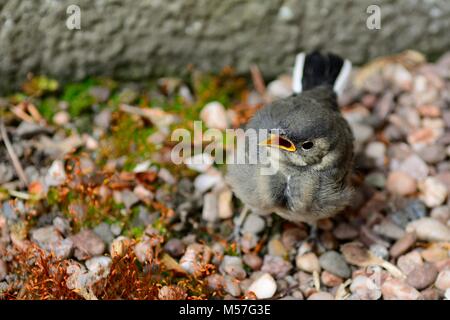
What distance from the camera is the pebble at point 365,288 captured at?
4309 millimetres

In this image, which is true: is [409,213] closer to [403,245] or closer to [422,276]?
[403,245]

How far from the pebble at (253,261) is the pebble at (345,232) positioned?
25.8 inches

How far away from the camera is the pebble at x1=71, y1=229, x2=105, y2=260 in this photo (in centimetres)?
432

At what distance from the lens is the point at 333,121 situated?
13.9 feet

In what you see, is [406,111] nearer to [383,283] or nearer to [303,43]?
[303,43]

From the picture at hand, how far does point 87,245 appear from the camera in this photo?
4.36 m

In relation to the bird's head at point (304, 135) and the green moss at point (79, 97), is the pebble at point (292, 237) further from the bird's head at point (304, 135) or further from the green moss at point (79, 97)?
the green moss at point (79, 97)

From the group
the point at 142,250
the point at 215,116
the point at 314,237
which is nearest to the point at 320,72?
the point at 215,116

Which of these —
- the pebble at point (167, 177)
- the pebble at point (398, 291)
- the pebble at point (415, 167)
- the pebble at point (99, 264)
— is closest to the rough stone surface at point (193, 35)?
the pebble at point (167, 177)

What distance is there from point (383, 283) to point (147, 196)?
1.86m

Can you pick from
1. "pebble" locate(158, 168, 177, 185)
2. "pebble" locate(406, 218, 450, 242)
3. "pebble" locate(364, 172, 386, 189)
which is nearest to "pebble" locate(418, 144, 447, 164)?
"pebble" locate(364, 172, 386, 189)

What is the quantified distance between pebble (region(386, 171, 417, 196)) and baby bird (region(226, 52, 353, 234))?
696 mm

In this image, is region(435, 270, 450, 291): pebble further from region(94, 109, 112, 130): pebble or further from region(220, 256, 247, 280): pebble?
region(94, 109, 112, 130): pebble
